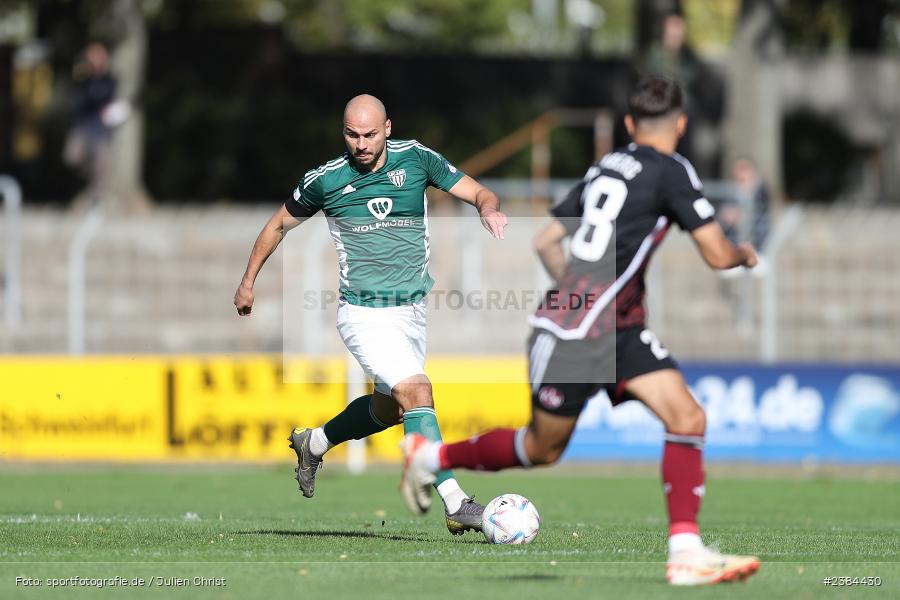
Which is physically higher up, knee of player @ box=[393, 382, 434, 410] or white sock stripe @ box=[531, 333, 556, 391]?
white sock stripe @ box=[531, 333, 556, 391]

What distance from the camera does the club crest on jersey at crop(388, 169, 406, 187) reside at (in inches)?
375

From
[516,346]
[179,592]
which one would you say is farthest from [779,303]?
[179,592]

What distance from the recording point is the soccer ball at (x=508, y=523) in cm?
913

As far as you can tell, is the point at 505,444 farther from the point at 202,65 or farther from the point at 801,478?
the point at 202,65

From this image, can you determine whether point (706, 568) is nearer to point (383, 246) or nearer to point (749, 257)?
point (749, 257)

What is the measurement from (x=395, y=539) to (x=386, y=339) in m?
1.19

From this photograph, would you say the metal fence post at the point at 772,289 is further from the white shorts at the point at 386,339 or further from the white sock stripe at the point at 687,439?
the white sock stripe at the point at 687,439

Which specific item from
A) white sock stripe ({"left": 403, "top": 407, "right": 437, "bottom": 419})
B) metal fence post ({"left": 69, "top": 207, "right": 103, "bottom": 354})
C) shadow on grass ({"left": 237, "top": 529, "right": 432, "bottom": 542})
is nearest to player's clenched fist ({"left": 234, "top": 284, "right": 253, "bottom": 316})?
white sock stripe ({"left": 403, "top": 407, "right": 437, "bottom": 419})

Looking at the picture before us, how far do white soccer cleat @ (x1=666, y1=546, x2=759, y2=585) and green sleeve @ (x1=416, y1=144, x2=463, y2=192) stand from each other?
9.89 feet

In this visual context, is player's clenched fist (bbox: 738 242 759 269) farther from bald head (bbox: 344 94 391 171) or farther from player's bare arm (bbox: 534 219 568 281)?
bald head (bbox: 344 94 391 171)

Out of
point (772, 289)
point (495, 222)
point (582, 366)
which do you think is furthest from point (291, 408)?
point (582, 366)

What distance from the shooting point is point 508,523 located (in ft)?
30.0

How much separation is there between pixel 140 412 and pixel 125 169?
6.45 metres

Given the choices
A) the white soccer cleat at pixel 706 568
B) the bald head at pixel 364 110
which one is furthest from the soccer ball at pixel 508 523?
the bald head at pixel 364 110
